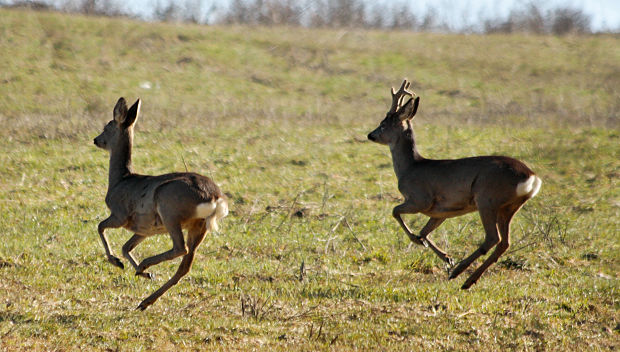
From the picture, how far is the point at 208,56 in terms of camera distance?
2973cm

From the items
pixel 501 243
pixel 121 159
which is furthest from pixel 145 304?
pixel 501 243

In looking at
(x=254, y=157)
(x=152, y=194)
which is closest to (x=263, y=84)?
(x=254, y=157)

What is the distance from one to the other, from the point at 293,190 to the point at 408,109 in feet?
15.1

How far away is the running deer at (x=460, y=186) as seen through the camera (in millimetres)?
8266

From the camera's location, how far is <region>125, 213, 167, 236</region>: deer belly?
777 cm

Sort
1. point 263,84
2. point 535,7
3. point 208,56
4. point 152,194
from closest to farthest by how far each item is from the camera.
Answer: point 152,194
point 263,84
point 208,56
point 535,7

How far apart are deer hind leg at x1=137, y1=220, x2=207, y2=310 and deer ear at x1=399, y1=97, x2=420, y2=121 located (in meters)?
3.37

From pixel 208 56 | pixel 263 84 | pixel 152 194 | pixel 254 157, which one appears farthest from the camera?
pixel 208 56

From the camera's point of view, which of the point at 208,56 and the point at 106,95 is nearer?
the point at 106,95

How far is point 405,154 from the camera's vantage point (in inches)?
385

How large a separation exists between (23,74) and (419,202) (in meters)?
17.9

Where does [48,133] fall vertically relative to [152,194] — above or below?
below

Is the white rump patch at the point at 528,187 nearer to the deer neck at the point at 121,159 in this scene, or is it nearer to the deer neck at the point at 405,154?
the deer neck at the point at 405,154

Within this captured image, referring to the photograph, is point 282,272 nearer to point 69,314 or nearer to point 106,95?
point 69,314
